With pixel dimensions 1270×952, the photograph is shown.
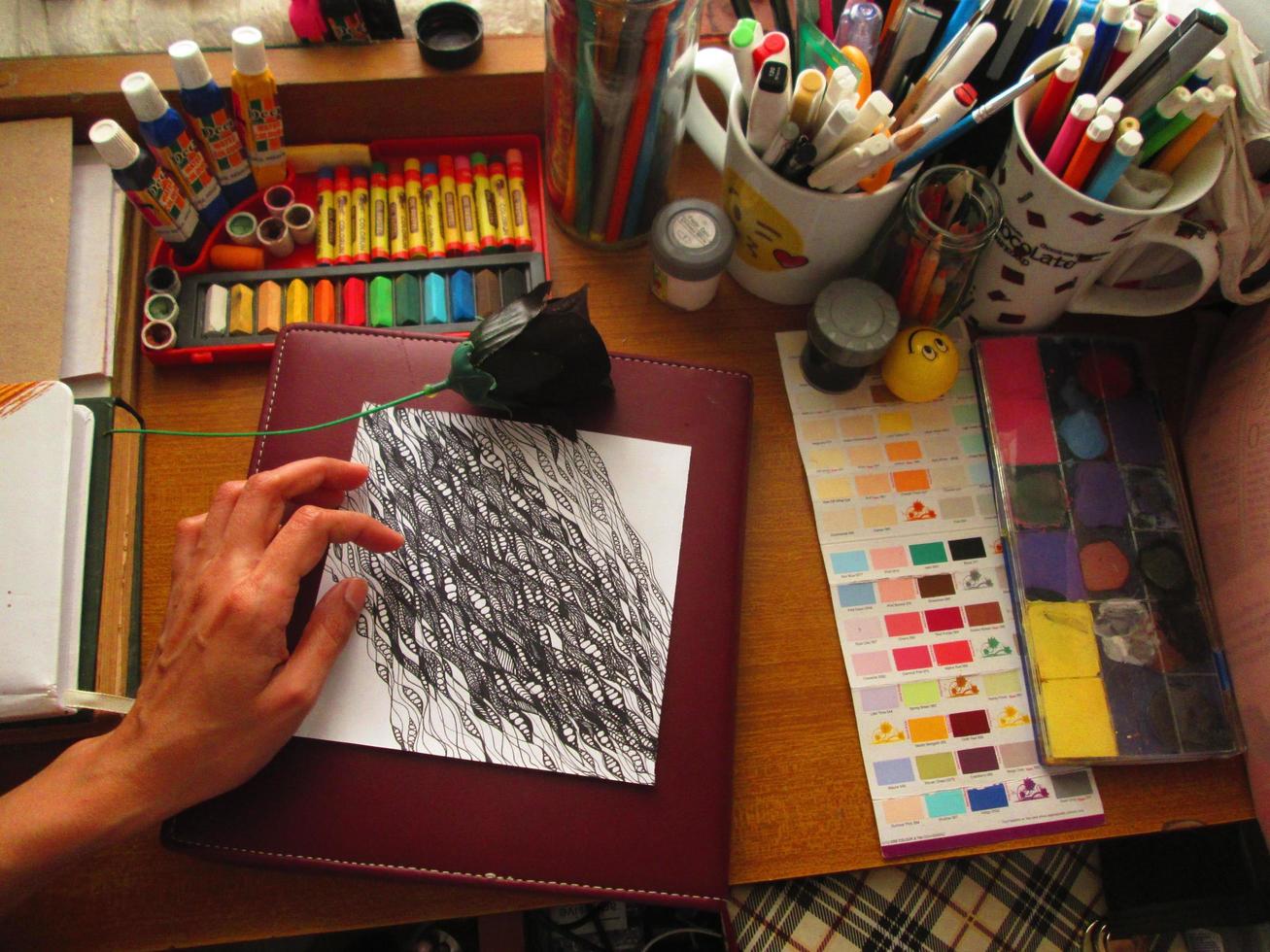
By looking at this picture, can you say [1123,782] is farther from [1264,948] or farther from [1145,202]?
[1145,202]

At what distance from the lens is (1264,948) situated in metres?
0.63

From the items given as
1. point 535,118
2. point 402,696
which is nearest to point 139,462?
point 402,696

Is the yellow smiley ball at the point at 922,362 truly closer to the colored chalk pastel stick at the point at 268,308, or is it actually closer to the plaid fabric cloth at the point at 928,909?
the plaid fabric cloth at the point at 928,909

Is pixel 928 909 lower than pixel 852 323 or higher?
lower

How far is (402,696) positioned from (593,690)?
0.40 ft

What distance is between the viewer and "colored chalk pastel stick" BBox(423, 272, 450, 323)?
0.70 metres

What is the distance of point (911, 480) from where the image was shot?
2.26 ft

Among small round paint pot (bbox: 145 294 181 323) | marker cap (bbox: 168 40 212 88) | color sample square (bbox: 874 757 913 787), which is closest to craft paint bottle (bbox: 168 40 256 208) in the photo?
marker cap (bbox: 168 40 212 88)

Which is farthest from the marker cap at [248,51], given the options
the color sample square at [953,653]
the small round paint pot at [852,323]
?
the color sample square at [953,653]

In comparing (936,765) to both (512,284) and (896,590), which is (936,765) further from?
(512,284)

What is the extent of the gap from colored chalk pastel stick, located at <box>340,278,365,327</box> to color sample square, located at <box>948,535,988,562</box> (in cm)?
48

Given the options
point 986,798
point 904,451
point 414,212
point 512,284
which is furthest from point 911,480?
point 414,212

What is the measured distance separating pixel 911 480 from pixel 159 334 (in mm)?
584

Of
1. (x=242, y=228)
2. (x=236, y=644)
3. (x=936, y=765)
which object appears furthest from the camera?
(x=242, y=228)
